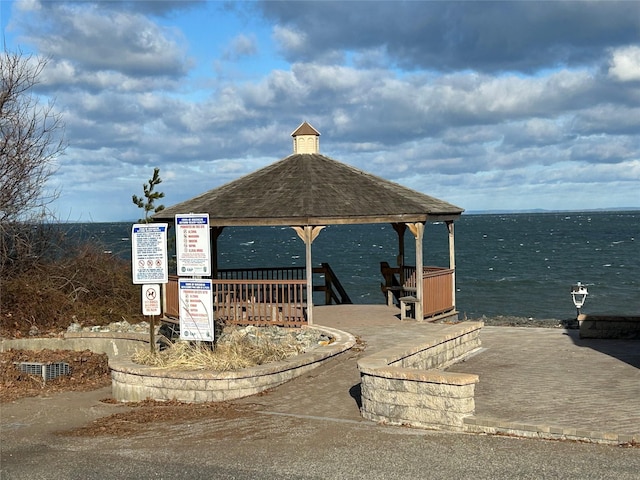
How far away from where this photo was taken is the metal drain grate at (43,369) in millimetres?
13703

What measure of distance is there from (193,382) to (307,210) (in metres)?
6.50

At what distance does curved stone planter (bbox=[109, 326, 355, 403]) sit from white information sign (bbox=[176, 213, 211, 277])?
1677 mm

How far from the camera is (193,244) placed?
11.9m

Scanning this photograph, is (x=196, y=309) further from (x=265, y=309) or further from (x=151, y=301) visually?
(x=265, y=309)

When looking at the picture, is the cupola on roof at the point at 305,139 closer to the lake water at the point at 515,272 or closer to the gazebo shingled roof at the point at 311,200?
the gazebo shingled roof at the point at 311,200

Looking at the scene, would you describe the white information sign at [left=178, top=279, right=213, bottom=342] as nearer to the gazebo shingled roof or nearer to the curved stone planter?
the curved stone planter

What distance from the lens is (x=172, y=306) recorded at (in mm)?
18281

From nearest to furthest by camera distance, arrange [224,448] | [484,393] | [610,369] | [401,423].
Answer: [224,448] → [401,423] → [484,393] → [610,369]

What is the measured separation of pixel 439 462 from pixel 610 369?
6.20 m

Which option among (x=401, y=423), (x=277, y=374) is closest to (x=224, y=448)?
(x=401, y=423)

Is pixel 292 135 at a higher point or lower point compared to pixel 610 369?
higher

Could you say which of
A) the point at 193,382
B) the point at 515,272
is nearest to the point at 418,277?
the point at 193,382

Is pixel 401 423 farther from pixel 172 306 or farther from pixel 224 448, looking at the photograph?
pixel 172 306

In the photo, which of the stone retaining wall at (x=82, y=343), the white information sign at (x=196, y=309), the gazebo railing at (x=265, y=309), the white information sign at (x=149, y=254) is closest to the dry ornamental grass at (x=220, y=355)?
the white information sign at (x=196, y=309)
